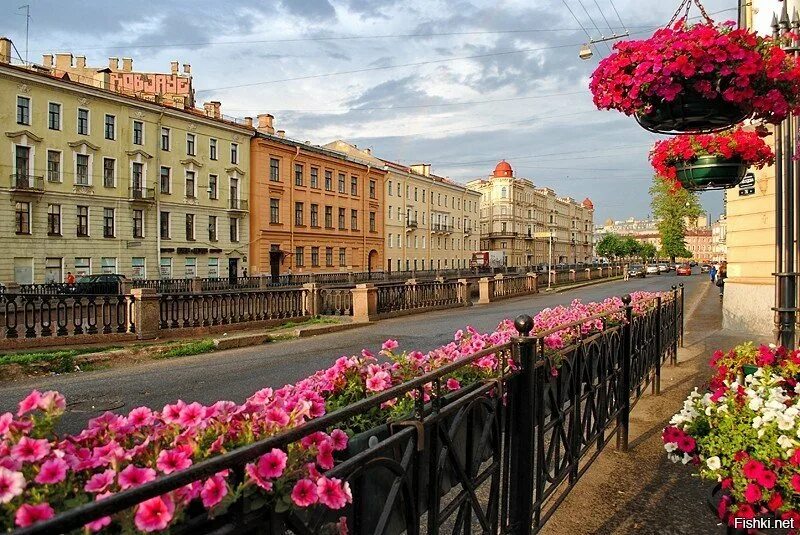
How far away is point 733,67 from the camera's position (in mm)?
3756

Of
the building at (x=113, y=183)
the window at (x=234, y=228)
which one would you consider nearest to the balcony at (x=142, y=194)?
the building at (x=113, y=183)

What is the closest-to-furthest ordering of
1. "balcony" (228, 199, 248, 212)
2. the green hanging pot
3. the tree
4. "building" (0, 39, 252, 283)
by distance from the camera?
the green hanging pot → "building" (0, 39, 252, 283) → "balcony" (228, 199, 248, 212) → the tree

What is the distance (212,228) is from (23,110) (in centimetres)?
1376

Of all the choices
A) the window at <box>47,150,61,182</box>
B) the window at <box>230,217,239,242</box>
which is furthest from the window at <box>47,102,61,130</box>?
the window at <box>230,217,239,242</box>

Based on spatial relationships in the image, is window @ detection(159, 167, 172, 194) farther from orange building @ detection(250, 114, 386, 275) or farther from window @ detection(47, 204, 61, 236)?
window @ detection(47, 204, 61, 236)

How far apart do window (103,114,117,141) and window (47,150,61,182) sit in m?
3.18

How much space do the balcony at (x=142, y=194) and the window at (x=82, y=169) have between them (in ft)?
8.80

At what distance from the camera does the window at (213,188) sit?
41.2 metres

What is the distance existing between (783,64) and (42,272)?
35.6 metres

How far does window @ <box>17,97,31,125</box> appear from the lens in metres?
30.8

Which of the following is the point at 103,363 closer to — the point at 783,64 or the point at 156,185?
the point at 783,64

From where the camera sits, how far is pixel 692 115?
397 centimetres

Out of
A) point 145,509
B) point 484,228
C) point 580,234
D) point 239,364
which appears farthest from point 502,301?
point 580,234

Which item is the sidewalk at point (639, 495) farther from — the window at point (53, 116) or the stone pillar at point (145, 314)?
the window at point (53, 116)
